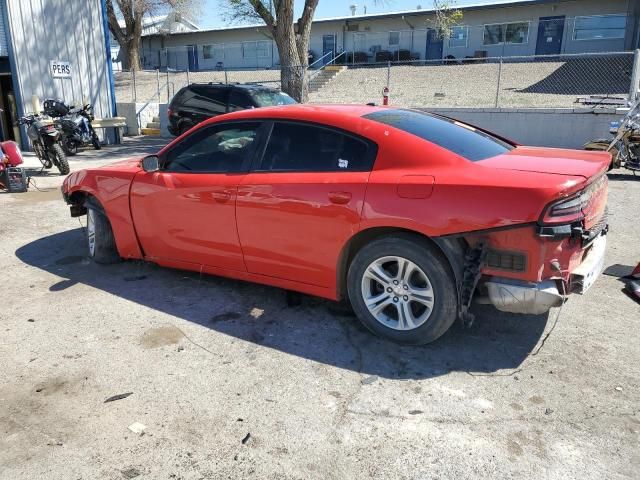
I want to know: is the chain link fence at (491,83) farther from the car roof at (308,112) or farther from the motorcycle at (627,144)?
the car roof at (308,112)

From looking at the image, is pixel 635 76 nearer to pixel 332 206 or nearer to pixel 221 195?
pixel 332 206

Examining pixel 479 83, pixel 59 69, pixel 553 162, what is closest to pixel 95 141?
A: pixel 59 69

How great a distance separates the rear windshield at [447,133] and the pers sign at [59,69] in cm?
1279

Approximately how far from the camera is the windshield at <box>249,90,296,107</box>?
42.1 feet

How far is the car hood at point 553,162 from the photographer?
345 cm

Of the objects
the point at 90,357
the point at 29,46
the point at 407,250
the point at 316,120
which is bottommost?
the point at 90,357

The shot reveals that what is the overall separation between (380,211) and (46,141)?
31.0 feet

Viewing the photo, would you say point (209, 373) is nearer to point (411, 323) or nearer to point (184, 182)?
point (411, 323)

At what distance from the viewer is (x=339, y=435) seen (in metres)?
2.83

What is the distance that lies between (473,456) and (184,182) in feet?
10.0

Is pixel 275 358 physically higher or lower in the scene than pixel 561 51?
lower

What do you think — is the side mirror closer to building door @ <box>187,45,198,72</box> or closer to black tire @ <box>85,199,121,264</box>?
black tire @ <box>85,199,121,264</box>

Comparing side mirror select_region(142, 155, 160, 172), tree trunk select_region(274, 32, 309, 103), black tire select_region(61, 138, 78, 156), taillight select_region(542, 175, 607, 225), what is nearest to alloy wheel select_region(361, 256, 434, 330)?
taillight select_region(542, 175, 607, 225)

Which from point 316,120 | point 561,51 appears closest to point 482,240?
point 316,120
